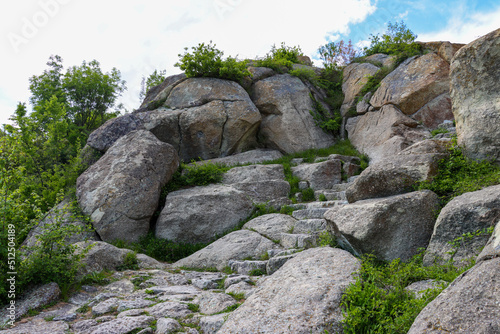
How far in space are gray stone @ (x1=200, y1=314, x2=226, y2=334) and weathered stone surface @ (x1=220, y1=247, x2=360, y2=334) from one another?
24 cm

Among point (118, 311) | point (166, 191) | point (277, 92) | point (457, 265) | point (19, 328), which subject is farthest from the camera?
point (277, 92)

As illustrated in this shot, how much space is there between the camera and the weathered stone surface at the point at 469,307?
2.73 metres

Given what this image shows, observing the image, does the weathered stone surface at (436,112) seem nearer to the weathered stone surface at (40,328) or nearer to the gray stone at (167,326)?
the gray stone at (167,326)

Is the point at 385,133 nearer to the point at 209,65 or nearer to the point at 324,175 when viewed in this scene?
the point at 324,175

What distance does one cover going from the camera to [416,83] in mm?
13797

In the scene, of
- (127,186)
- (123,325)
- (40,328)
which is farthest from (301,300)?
(127,186)

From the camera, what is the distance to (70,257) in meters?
7.11

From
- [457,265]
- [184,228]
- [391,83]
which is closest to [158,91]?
[184,228]

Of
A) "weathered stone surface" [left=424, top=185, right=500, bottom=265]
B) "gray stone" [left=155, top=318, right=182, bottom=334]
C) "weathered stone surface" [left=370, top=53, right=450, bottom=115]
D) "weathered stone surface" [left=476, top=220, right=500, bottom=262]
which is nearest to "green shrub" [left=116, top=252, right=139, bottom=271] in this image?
"gray stone" [left=155, top=318, right=182, bottom=334]

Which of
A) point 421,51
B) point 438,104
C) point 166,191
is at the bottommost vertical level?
point 166,191

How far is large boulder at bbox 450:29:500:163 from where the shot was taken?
6.55 meters

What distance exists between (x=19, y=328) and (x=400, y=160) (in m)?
7.13

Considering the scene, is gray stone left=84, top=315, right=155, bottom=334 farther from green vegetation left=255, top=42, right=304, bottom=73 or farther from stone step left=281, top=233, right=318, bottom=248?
green vegetation left=255, top=42, right=304, bottom=73

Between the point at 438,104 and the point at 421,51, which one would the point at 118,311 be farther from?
the point at 421,51
